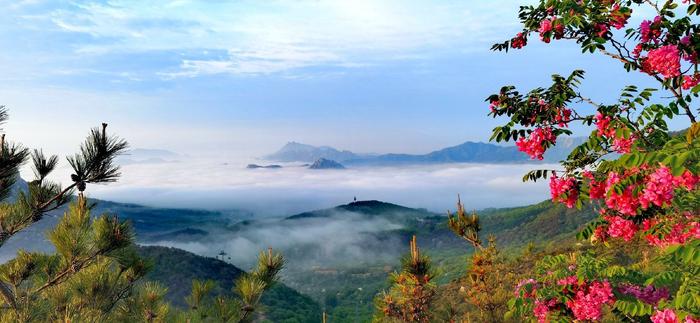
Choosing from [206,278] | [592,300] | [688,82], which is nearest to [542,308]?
[592,300]

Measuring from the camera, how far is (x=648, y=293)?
309 inches

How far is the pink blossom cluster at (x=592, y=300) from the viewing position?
7523mm

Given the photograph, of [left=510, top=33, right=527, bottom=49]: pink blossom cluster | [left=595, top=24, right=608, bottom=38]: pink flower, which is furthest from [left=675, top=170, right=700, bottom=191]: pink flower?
[left=510, top=33, right=527, bottom=49]: pink blossom cluster

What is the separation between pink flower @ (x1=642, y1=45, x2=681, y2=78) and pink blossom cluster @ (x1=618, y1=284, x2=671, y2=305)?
10.6ft

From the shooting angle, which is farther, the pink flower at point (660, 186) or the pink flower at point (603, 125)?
the pink flower at point (603, 125)

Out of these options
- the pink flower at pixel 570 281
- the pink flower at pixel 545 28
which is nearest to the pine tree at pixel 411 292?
the pink flower at pixel 570 281

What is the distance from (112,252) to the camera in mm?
8930

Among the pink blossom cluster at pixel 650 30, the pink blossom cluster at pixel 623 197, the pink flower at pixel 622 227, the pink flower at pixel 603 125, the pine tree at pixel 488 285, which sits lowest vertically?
the pine tree at pixel 488 285

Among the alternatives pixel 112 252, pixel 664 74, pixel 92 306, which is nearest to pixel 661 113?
pixel 664 74

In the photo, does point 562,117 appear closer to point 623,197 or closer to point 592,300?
point 623,197

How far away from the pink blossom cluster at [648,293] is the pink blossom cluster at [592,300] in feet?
1.50

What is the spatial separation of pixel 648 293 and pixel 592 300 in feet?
3.32

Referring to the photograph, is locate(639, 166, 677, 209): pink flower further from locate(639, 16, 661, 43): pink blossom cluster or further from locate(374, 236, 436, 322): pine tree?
locate(374, 236, 436, 322): pine tree

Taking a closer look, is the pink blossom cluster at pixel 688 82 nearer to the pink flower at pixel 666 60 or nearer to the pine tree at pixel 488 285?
the pink flower at pixel 666 60
